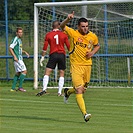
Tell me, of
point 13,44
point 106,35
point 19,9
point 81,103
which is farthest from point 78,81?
point 19,9

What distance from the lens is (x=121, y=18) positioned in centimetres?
2136

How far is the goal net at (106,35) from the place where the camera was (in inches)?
824

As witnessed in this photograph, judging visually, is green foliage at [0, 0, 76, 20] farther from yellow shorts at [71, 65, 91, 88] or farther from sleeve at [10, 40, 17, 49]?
yellow shorts at [71, 65, 91, 88]

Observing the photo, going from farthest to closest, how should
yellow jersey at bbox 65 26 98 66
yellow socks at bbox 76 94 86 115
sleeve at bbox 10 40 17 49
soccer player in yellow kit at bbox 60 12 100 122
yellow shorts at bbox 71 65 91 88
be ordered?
sleeve at bbox 10 40 17 49 < yellow jersey at bbox 65 26 98 66 < soccer player in yellow kit at bbox 60 12 100 122 < yellow shorts at bbox 71 65 91 88 < yellow socks at bbox 76 94 86 115

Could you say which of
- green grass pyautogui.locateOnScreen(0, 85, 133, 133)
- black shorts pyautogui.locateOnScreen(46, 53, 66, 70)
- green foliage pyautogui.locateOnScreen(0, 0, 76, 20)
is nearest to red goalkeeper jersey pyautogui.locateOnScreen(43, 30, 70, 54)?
black shorts pyautogui.locateOnScreen(46, 53, 66, 70)

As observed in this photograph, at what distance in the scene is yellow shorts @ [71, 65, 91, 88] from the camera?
1187 cm

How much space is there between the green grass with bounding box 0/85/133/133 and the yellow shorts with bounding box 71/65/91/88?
0.73m

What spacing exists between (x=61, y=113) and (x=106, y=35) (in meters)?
8.81

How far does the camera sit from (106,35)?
70.7 ft

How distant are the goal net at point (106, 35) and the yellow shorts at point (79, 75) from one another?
8339 millimetres

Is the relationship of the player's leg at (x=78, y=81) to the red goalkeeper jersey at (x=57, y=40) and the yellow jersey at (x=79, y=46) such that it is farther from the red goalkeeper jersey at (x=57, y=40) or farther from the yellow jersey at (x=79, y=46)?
the red goalkeeper jersey at (x=57, y=40)

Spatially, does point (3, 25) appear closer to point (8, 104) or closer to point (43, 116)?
point (8, 104)

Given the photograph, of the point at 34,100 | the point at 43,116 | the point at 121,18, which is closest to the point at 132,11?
the point at 121,18

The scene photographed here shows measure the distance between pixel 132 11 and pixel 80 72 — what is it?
8948 mm
